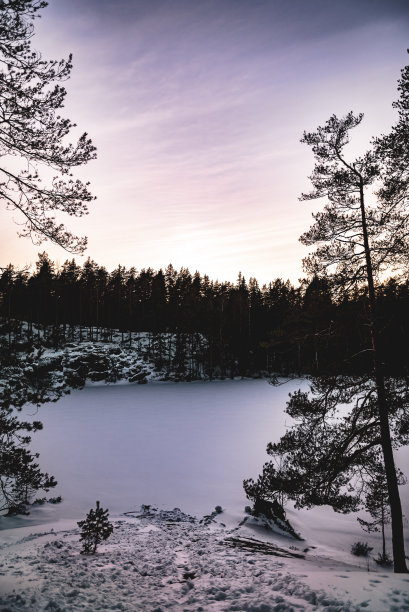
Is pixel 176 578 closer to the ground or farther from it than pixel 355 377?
closer to the ground

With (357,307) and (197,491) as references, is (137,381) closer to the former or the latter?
(197,491)

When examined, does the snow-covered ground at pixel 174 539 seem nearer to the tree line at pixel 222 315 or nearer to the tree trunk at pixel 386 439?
the tree trunk at pixel 386 439

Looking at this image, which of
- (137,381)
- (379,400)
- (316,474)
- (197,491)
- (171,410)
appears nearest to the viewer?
(379,400)

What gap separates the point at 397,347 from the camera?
806 centimetres

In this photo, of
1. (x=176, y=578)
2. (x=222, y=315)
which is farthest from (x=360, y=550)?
(x=222, y=315)

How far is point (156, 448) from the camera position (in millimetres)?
20750

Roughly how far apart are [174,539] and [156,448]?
1180 centimetres

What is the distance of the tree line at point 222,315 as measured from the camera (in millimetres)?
8328

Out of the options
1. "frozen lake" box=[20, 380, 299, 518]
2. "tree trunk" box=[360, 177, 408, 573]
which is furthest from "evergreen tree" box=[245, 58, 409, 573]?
"frozen lake" box=[20, 380, 299, 518]

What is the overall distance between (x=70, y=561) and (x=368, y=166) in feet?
38.9

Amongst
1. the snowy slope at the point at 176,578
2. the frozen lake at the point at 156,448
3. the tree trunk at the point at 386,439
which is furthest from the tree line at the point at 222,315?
the frozen lake at the point at 156,448

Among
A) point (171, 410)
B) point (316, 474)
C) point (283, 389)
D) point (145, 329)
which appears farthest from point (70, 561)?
point (145, 329)

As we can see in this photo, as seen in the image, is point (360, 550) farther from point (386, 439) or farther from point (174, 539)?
point (174, 539)

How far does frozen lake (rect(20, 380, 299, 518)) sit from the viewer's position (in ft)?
46.1
